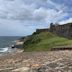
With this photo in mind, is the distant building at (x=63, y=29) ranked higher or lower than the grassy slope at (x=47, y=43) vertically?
higher

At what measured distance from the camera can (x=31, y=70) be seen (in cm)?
980

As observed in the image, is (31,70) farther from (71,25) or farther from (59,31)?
(59,31)

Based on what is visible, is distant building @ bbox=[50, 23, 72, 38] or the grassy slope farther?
distant building @ bbox=[50, 23, 72, 38]

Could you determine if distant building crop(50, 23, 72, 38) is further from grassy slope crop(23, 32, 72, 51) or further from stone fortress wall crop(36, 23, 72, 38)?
grassy slope crop(23, 32, 72, 51)

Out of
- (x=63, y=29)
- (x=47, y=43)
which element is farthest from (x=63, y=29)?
(x=47, y=43)

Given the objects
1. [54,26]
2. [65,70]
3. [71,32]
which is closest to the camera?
[65,70]

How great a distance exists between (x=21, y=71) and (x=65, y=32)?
196 feet

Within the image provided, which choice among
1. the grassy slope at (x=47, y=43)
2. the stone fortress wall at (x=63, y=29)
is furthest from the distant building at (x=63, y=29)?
the grassy slope at (x=47, y=43)

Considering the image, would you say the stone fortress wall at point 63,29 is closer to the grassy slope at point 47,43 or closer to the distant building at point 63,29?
the distant building at point 63,29

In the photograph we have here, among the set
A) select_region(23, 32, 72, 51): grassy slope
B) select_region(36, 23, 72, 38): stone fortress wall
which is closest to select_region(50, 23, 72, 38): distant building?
select_region(36, 23, 72, 38): stone fortress wall

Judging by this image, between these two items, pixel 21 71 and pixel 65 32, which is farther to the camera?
pixel 65 32

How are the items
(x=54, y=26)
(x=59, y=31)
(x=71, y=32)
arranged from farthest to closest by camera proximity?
(x=54, y=26) → (x=59, y=31) → (x=71, y=32)

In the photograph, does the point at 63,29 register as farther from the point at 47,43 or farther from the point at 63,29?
the point at 47,43

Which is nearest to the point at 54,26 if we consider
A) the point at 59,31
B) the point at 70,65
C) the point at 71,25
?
the point at 59,31
